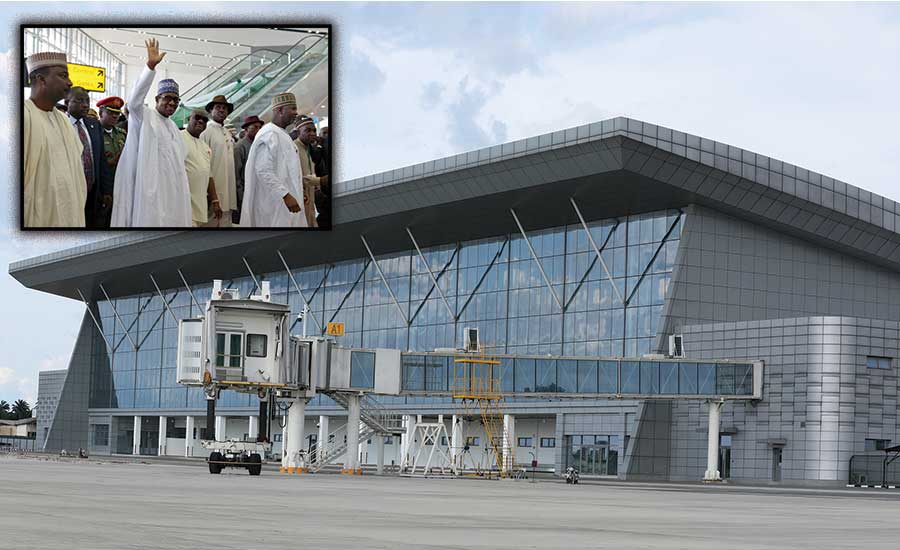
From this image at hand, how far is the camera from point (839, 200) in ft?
279

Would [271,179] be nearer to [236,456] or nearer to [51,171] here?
[51,171]

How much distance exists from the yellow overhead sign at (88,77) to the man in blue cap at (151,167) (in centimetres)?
85

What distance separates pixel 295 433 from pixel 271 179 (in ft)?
139

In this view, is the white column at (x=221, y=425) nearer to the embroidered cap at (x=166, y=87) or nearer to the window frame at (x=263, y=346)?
the window frame at (x=263, y=346)

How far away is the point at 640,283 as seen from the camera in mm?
91562

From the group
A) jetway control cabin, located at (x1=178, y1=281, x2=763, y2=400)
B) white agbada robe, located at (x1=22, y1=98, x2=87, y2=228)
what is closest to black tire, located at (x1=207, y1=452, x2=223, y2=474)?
jetway control cabin, located at (x1=178, y1=281, x2=763, y2=400)

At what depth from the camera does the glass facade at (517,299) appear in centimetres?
8106

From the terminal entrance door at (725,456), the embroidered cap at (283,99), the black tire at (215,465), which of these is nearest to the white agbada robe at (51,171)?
the embroidered cap at (283,99)

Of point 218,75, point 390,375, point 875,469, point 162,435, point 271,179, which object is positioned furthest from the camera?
point 162,435

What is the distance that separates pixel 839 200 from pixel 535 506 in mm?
56384

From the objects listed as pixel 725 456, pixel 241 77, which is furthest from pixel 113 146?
pixel 725 456

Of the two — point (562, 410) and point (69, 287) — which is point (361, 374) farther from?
point (69, 287)

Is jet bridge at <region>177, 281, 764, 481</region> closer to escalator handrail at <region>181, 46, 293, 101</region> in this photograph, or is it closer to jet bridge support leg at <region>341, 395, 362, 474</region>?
jet bridge support leg at <region>341, 395, 362, 474</region>

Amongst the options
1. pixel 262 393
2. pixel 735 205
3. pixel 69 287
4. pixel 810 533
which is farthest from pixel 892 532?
pixel 69 287
